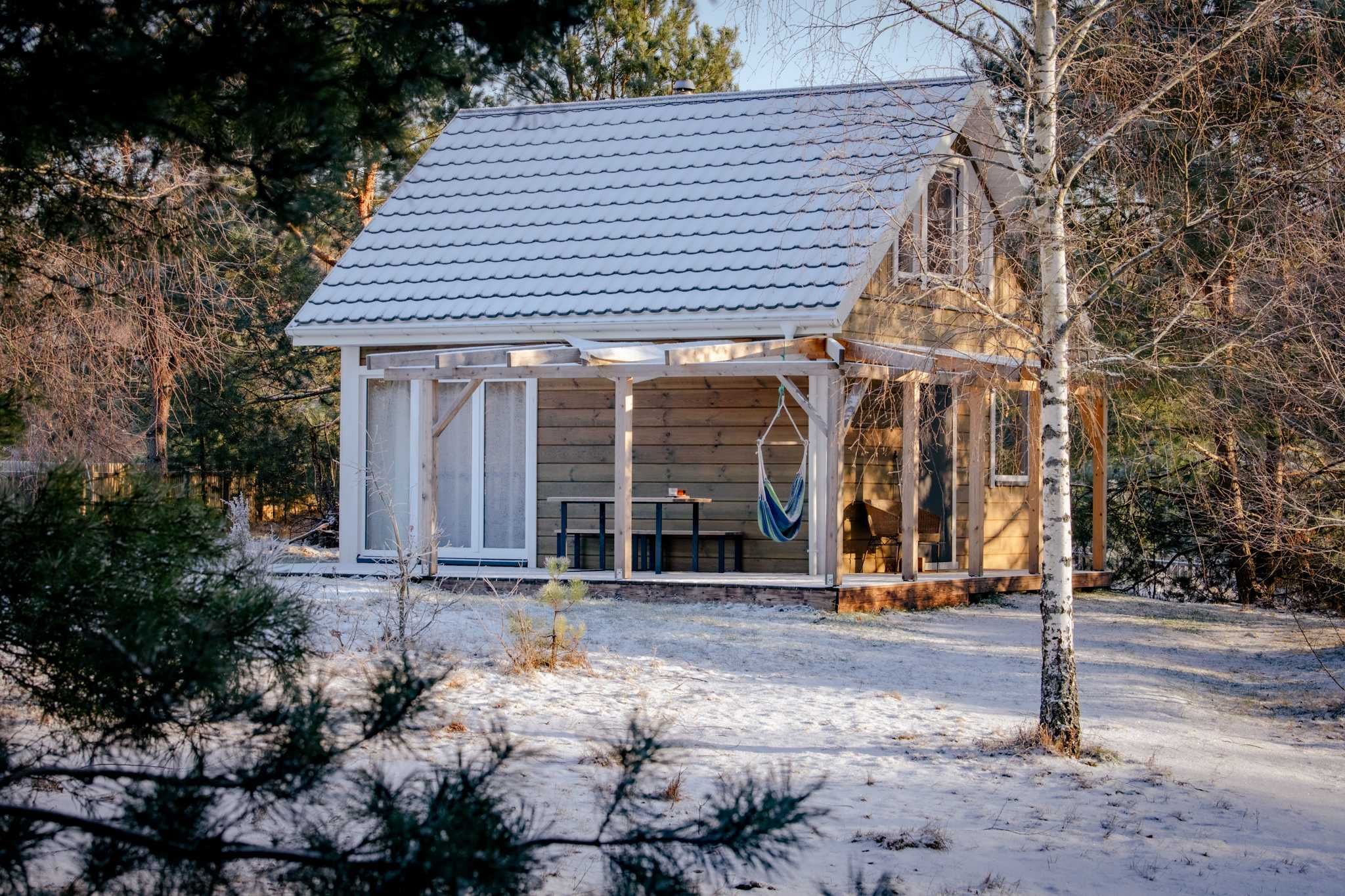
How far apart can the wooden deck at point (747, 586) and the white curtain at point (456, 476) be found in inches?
27.9

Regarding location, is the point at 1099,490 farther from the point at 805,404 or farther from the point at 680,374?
the point at 680,374

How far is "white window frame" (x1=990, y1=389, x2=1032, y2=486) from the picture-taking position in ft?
52.3

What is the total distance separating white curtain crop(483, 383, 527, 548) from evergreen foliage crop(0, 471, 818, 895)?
11.4m

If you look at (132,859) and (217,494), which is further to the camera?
(217,494)

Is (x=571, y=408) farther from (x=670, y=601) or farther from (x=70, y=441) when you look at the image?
(x=70, y=441)

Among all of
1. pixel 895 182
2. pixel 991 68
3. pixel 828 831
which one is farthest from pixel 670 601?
pixel 828 831

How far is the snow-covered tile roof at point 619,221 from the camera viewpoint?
13.7 meters

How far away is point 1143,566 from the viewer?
17.8 metres

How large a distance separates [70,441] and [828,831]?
7324 mm

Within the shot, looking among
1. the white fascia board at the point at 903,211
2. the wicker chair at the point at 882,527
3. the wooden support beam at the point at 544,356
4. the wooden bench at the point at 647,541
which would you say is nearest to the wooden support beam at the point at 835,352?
the white fascia board at the point at 903,211

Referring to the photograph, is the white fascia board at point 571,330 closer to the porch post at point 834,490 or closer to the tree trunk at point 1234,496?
the porch post at point 834,490

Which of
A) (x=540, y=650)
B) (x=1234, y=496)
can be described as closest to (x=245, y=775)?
(x=540, y=650)

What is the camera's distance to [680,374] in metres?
12.1

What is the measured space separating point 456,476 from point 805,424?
152 inches
